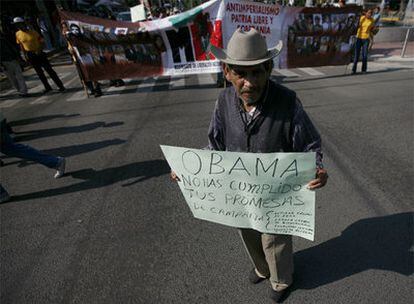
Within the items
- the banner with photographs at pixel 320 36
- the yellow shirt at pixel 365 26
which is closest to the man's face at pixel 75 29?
the banner with photographs at pixel 320 36

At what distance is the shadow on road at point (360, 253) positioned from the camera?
2.35 m

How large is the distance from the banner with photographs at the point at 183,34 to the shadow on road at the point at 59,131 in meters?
2.39

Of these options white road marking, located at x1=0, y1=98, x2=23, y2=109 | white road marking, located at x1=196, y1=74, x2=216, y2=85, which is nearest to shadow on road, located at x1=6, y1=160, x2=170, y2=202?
white road marking, located at x1=196, y1=74, x2=216, y2=85

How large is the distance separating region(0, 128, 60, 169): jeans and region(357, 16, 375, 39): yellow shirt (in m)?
8.91

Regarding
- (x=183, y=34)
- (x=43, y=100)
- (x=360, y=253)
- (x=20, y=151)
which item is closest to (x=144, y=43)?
(x=183, y=34)

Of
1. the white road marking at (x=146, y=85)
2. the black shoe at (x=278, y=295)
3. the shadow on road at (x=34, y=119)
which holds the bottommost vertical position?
the white road marking at (x=146, y=85)

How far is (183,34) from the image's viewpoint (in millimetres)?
7445

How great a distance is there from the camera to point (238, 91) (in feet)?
5.32

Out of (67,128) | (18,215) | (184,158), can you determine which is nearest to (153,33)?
(67,128)

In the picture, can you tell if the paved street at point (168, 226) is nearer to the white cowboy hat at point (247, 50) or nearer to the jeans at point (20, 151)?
the jeans at point (20, 151)

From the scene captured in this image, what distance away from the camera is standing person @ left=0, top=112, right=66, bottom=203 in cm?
363

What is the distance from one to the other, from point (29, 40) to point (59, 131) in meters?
3.80

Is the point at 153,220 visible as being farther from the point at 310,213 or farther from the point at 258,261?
the point at 310,213

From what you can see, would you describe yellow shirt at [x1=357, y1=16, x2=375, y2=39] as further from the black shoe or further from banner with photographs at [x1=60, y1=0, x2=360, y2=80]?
the black shoe
